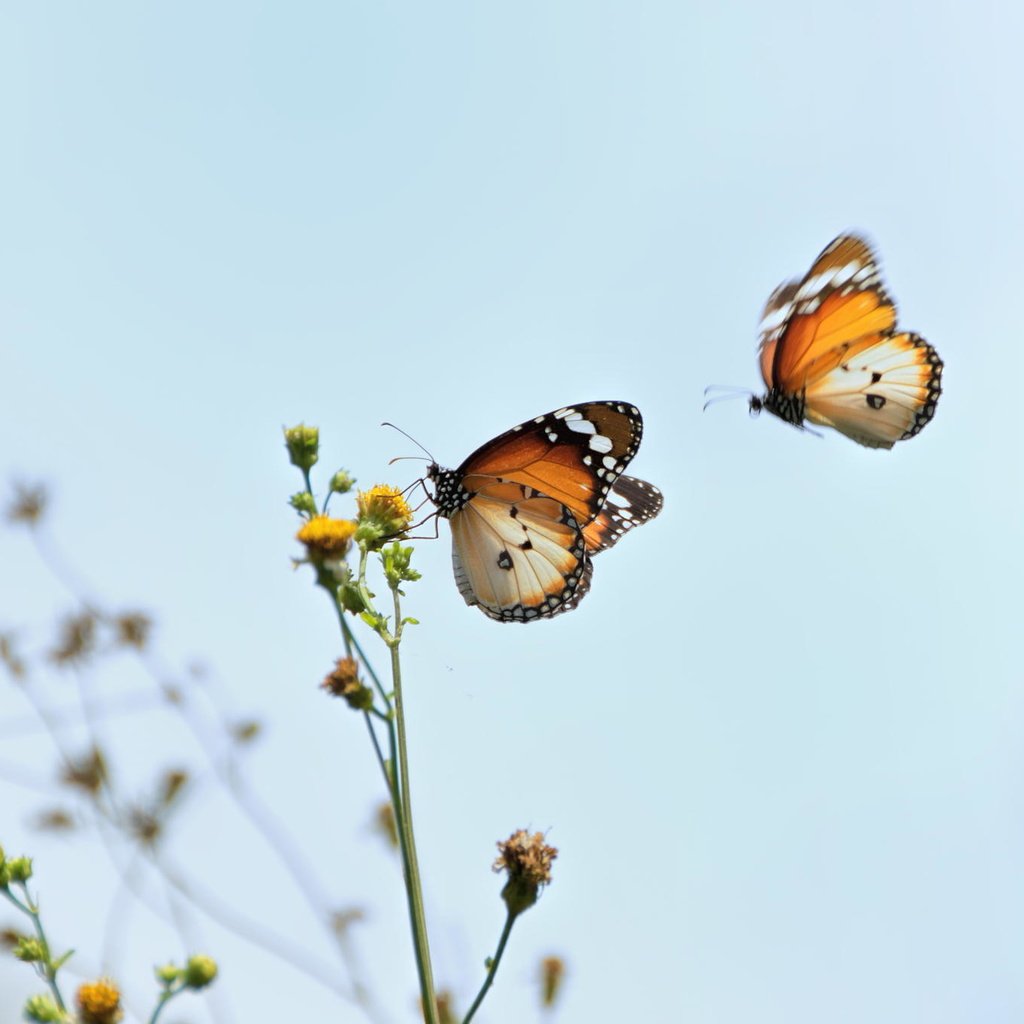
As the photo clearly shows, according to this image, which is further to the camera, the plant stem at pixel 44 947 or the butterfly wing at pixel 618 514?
the butterfly wing at pixel 618 514

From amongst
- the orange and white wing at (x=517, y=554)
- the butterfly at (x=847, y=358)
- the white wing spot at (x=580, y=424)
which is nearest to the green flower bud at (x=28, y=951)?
the orange and white wing at (x=517, y=554)

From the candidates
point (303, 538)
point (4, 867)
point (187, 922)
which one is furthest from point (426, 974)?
point (187, 922)

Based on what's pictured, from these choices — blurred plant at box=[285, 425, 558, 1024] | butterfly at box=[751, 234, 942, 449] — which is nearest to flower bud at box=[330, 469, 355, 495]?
blurred plant at box=[285, 425, 558, 1024]

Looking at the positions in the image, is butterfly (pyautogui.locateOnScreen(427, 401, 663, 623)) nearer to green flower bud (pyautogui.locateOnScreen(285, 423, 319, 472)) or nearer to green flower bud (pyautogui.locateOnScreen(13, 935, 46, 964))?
green flower bud (pyautogui.locateOnScreen(285, 423, 319, 472))

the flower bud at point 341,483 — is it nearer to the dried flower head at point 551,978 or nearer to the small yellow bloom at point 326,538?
the small yellow bloom at point 326,538

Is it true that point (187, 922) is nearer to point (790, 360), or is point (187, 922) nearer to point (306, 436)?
point (306, 436)

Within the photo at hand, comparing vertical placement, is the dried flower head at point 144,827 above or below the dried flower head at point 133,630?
below
